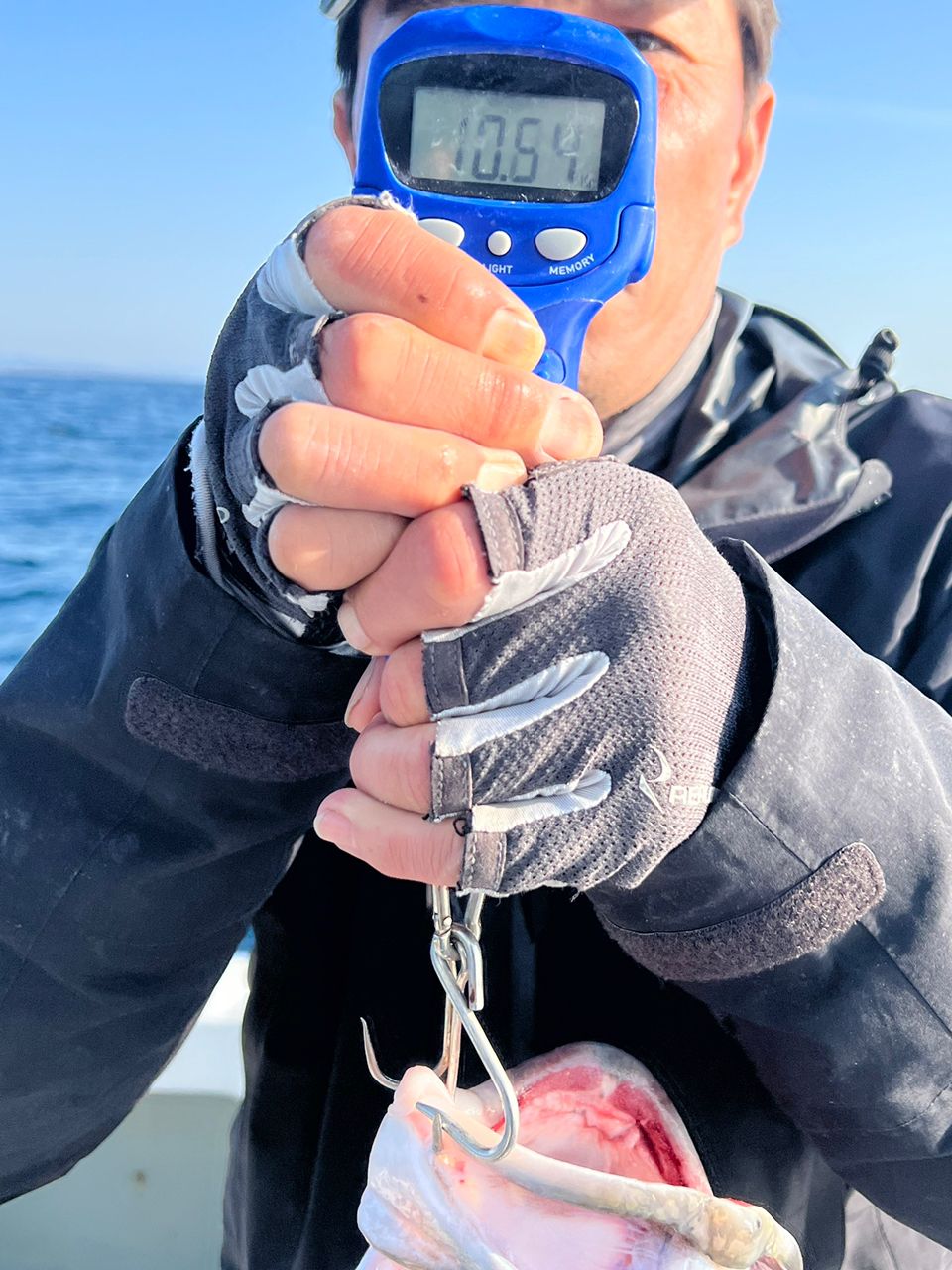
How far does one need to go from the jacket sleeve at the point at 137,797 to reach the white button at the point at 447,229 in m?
0.31

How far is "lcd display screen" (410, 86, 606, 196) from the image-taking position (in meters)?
0.94

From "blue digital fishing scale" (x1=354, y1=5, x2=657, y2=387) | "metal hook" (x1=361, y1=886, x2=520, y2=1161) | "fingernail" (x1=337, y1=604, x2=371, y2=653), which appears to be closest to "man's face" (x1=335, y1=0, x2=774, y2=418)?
"blue digital fishing scale" (x1=354, y1=5, x2=657, y2=387)

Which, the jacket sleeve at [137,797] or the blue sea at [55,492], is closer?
the jacket sleeve at [137,797]

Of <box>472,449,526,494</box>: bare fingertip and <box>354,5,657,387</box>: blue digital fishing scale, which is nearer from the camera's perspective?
Answer: <box>472,449,526,494</box>: bare fingertip

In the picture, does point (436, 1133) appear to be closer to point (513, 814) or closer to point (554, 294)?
point (513, 814)

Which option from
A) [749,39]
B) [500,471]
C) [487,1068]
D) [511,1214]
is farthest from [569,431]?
[749,39]

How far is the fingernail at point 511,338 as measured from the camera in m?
0.71

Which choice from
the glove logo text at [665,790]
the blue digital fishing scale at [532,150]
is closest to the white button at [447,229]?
the blue digital fishing scale at [532,150]

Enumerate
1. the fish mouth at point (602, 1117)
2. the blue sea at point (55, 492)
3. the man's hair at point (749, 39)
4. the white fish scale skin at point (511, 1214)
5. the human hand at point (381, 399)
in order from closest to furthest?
the human hand at point (381, 399) → the white fish scale skin at point (511, 1214) → the fish mouth at point (602, 1117) → the man's hair at point (749, 39) → the blue sea at point (55, 492)

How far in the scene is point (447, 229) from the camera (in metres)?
0.93

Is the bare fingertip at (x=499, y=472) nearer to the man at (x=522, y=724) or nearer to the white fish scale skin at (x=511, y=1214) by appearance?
the man at (x=522, y=724)

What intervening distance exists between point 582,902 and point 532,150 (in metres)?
0.75

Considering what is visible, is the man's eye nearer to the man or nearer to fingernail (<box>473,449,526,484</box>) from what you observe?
the man

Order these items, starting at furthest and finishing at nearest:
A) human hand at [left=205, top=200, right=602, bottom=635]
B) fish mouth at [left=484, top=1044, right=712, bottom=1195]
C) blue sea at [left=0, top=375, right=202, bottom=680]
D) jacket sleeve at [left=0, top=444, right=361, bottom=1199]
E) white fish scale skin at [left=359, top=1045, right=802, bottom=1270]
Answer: blue sea at [left=0, top=375, right=202, bottom=680], jacket sleeve at [left=0, top=444, right=361, bottom=1199], fish mouth at [left=484, top=1044, right=712, bottom=1195], white fish scale skin at [left=359, top=1045, right=802, bottom=1270], human hand at [left=205, top=200, right=602, bottom=635]
